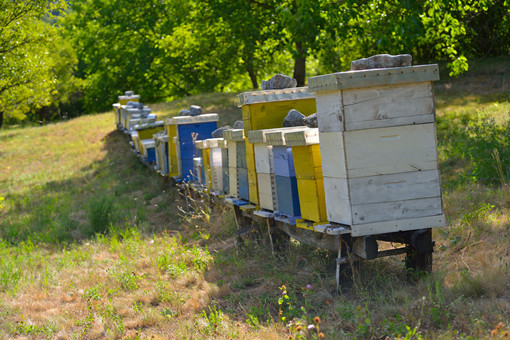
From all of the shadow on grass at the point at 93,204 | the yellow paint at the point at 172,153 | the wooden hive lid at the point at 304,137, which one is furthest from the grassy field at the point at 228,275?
the wooden hive lid at the point at 304,137

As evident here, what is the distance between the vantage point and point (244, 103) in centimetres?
598

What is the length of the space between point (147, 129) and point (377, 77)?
30.1ft

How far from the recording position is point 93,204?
29.8 ft

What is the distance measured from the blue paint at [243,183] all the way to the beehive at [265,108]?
20 centimetres

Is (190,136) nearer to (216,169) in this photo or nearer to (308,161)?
(216,169)

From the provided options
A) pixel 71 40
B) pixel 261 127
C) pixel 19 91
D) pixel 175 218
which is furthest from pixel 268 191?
pixel 71 40

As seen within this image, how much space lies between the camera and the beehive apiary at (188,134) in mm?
9211

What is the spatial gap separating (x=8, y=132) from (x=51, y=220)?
505 inches

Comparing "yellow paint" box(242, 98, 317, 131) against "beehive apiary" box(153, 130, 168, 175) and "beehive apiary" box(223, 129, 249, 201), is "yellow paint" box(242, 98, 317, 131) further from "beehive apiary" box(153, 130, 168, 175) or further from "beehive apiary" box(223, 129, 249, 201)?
"beehive apiary" box(153, 130, 168, 175)

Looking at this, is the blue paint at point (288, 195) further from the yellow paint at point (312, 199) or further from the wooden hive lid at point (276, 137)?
the wooden hive lid at point (276, 137)

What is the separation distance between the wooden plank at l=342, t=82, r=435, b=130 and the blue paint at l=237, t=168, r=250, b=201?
2.23m

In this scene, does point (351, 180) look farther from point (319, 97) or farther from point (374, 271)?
point (374, 271)

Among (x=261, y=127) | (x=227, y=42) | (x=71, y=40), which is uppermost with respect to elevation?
(x=71, y=40)

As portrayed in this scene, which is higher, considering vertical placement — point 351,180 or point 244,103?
point 244,103
